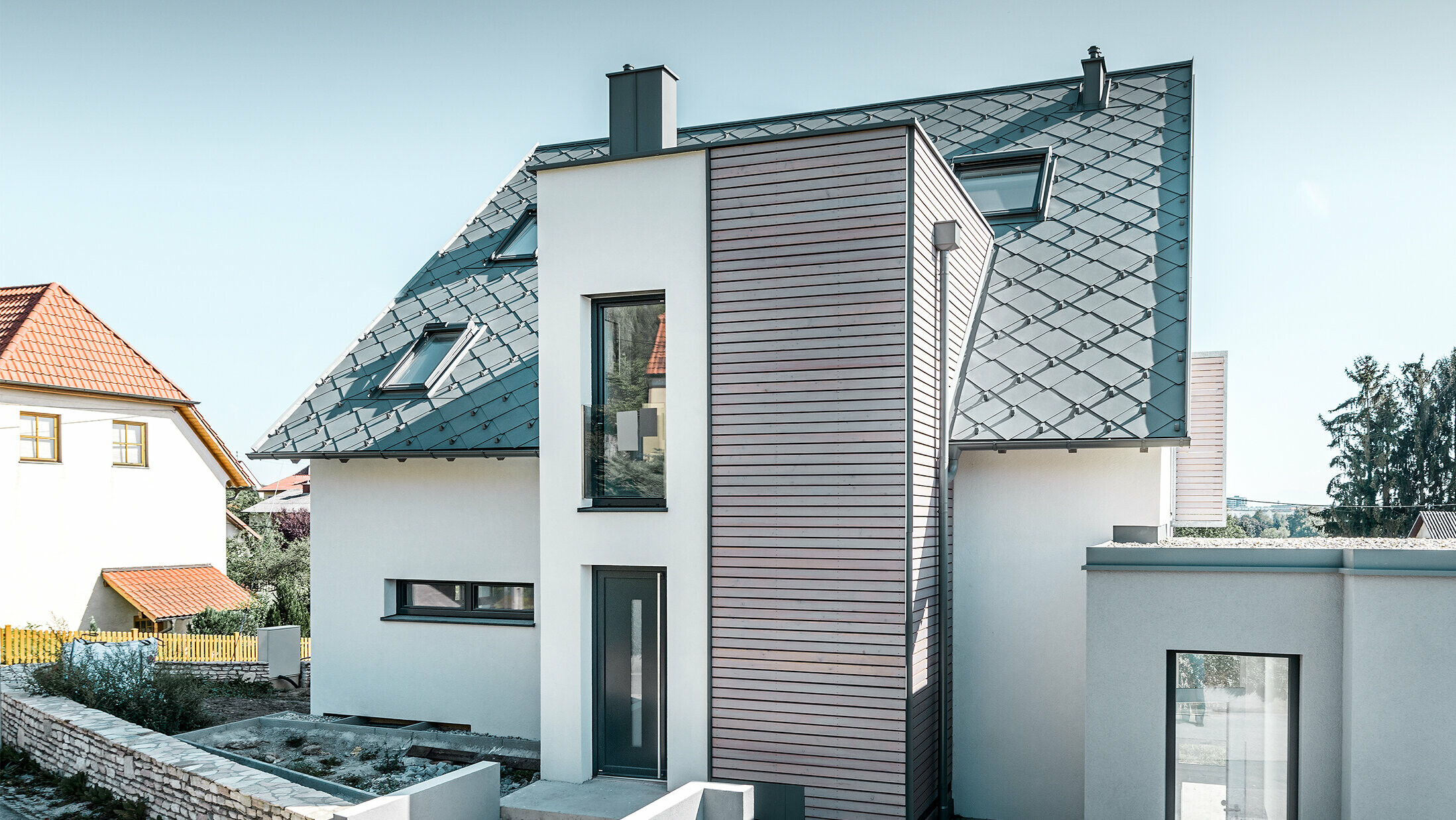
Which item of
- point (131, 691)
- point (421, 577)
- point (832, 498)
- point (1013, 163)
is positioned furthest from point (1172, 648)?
point (131, 691)

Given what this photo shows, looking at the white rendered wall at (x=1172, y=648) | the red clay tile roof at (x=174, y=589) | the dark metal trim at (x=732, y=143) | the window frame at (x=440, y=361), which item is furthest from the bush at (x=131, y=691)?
the red clay tile roof at (x=174, y=589)

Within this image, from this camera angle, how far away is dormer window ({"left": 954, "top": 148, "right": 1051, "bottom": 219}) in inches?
474

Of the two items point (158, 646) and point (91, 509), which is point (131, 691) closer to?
point (158, 646)

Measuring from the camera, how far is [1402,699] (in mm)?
6613

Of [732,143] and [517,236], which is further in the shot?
[517,236]

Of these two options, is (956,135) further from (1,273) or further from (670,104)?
(1,273)

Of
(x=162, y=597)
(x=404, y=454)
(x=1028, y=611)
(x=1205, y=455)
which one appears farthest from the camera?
(x=162, y=597)

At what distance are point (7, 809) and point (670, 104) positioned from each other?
9446 millimetres

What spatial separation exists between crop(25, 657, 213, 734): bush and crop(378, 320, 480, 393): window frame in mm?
4186

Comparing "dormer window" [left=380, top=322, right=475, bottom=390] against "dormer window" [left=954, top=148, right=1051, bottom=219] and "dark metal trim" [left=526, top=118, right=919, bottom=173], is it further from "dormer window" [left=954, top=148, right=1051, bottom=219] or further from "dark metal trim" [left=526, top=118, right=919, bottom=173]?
"dormer window" [left=954, top=148, right=1051, bottom=219]

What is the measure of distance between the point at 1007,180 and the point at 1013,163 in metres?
0.31

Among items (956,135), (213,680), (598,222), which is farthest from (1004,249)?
(213,680)

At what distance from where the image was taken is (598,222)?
29.9 ft

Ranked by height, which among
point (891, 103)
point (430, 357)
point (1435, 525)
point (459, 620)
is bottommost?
point (1435, 525)
